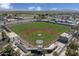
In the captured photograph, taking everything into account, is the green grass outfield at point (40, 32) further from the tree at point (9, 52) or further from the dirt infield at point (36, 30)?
the tree at point (9, 52)

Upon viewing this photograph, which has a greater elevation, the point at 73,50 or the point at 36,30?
the point at 36,30

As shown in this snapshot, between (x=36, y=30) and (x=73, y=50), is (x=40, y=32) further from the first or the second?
(x=73, y=50)

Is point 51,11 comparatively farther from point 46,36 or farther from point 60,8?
point 46,36

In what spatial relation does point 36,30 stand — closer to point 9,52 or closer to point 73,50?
point 9,52

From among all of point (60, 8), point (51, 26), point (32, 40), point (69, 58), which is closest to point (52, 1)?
point (60, 8)

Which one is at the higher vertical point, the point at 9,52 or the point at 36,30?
the point at 36,30

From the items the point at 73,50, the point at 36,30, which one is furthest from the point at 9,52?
the point at 73,50

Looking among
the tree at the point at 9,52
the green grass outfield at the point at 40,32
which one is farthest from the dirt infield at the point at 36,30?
the tree at the point at 9,52

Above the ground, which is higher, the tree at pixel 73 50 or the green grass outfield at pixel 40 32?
the green grass outfield at pixel 40 32

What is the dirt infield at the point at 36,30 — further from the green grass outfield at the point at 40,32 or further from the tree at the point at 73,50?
the tree at the point at 73,50

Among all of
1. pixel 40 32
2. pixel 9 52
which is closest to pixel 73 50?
pixel 40 32

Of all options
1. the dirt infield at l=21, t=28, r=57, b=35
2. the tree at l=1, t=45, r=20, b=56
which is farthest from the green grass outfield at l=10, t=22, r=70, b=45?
the tree at l=1, t=45, r=20, b=56
